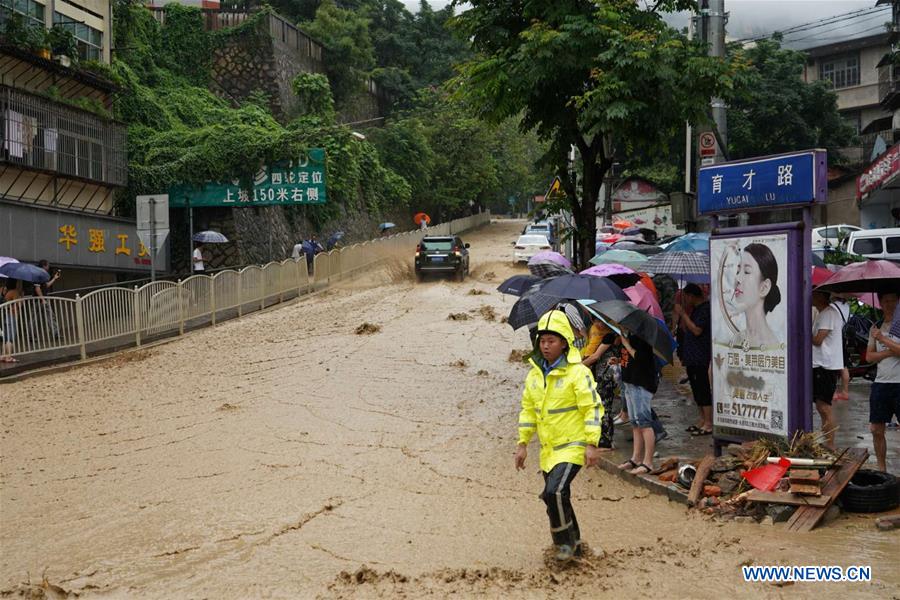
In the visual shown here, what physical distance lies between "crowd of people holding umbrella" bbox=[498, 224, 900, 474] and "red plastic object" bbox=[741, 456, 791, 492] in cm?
98

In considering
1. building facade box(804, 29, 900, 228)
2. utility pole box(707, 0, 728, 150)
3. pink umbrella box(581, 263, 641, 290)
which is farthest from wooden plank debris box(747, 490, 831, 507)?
building facade box(804, 29, 900, 228)

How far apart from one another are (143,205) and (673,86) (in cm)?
1234

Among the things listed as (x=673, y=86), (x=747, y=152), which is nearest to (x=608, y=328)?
(x=673, y=86)

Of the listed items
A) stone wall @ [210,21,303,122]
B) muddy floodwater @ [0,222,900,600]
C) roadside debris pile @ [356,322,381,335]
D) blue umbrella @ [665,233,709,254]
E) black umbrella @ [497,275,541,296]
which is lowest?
muddy floodwater @ [0,222,900,600]

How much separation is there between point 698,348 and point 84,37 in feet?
77.2

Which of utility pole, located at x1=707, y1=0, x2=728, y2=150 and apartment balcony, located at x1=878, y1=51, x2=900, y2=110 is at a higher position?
apartment balcony, located at x1=878, y1=51, x2=900, y2=110

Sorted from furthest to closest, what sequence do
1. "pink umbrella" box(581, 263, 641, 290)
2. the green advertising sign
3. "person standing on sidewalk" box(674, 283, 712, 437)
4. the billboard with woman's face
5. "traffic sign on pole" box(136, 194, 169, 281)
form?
the green advertising sign, "traffic sign on pole" box(136, 194, 169, 281), "pink umbrella" box(581, 263, 641, 290), "person standing on sidewalk" box(674, 283, 712, 437), the billboard with woman's face

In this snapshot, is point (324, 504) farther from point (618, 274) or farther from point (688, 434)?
point (618, 274)

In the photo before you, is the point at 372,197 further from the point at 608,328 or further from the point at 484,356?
the point at 608,328

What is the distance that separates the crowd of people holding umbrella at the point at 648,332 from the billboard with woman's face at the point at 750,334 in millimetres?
543

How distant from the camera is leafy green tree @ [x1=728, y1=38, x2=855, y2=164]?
40.4 meters

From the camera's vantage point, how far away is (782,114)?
1596 inches

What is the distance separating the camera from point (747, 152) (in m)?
42.1

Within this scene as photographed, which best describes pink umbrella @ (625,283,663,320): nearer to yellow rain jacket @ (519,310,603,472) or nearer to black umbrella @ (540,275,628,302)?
black umbrella @ (540,275,628,302)
